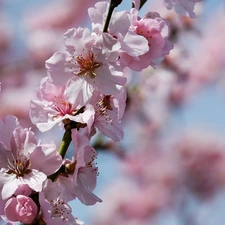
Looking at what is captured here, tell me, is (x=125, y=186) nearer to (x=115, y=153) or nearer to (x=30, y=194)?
(x=115, y=153)

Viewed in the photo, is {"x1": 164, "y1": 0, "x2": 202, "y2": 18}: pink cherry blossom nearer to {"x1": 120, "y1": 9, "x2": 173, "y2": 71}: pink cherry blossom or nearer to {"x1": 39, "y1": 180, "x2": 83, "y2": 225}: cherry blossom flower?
{"x1": 120, "y1": 9, "x2": 173, "y2": 71}: pink cherry blossom

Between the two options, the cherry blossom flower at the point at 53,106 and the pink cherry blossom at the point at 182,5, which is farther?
the pink cherry blossom at the point at 182,5

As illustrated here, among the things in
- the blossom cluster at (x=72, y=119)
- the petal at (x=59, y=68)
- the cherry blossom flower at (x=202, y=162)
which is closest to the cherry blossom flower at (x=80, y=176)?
the blossom cluster at (x=72, y=119)

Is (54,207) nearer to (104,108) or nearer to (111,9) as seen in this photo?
(104,108)

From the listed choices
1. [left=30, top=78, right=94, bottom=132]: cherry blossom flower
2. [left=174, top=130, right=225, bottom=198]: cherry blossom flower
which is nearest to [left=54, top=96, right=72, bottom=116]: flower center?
[left=30, top=78, right=94, bottom=132]: cherry blossom flower

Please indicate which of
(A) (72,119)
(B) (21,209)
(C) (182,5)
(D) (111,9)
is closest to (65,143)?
(A) (72,119)

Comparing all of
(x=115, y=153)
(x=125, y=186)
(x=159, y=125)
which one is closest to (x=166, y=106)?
(x=159, y=125)

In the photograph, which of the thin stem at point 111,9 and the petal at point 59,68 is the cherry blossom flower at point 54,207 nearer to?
the petal at point 59,68
